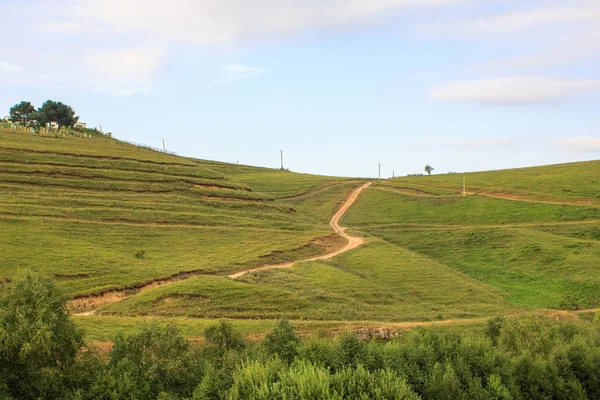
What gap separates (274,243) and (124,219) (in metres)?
17.7

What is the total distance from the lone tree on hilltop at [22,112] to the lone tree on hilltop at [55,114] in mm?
6901

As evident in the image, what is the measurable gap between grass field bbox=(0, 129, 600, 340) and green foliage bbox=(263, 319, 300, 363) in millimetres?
9353

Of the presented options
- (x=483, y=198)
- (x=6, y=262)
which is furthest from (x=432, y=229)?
(x=6, y=262)

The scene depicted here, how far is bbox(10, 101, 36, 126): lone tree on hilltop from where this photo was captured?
388ft

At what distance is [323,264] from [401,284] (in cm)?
812

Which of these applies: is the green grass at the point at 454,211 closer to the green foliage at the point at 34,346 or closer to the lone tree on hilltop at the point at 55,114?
the green foliage at the point at 34,346

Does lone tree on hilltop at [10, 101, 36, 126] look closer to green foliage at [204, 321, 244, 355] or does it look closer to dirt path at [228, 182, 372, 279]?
dirt path at [228, 182, 372, 279]

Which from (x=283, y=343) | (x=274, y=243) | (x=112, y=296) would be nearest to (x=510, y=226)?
(x=274, y=243)

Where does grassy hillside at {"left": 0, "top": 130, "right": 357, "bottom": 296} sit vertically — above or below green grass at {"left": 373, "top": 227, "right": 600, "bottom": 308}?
above

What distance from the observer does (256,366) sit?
792 inches

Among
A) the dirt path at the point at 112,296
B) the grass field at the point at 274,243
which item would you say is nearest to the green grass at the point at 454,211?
the grass field at the point at 274,243

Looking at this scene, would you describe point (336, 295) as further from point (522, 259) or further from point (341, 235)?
point (522, 259)

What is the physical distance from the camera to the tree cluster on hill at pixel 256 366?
776 inches

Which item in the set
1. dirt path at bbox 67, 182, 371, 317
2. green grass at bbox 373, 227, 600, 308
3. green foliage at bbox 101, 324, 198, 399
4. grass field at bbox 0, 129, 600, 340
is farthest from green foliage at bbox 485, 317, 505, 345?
dirt path at bbox 67, 182, 371, 317
